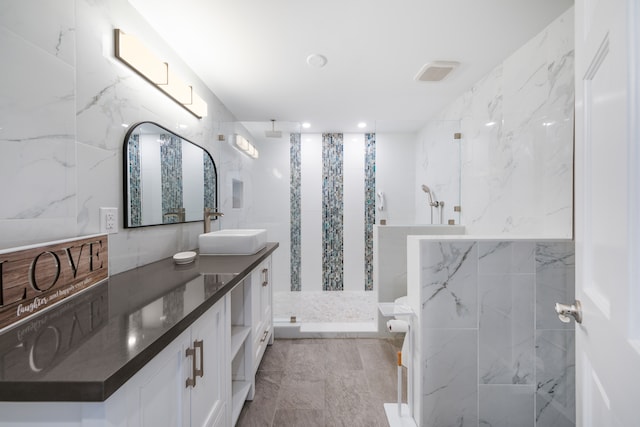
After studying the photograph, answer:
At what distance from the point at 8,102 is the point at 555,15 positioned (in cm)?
254

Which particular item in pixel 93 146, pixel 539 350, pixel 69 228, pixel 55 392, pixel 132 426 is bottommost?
pixel 539 350

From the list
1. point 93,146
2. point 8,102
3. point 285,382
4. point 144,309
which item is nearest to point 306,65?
point 93,146

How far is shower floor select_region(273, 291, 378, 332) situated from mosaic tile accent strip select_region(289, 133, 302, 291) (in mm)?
181

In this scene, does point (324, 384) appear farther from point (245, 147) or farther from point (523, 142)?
point (245, 147)

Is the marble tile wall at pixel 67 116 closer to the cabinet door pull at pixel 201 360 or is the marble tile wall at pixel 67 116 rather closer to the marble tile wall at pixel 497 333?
the cabinet door pull at pixel 201 360

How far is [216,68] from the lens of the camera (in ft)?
6.75

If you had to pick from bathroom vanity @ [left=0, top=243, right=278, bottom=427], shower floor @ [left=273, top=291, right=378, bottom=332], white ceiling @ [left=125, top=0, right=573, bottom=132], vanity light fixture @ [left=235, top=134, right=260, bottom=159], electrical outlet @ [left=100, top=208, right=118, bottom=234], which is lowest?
shower floor @ [left=273, top=291, right=378, bottom=332]

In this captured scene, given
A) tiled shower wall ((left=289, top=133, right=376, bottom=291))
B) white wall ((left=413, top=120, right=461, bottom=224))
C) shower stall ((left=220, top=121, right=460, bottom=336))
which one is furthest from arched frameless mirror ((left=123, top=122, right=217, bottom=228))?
white wall ((left=413, top=120, right=461, bottom=224))

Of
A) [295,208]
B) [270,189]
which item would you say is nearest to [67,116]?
[270,189]

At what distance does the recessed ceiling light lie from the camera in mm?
1883

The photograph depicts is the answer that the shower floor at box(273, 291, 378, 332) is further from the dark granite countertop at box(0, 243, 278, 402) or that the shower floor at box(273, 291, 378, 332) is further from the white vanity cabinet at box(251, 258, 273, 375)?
the dark granite countertop at box(0, 243, 278, 402)

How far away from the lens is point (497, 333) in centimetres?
145

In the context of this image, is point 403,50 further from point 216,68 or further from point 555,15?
point 216,68

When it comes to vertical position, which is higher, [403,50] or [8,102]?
[403,50]
